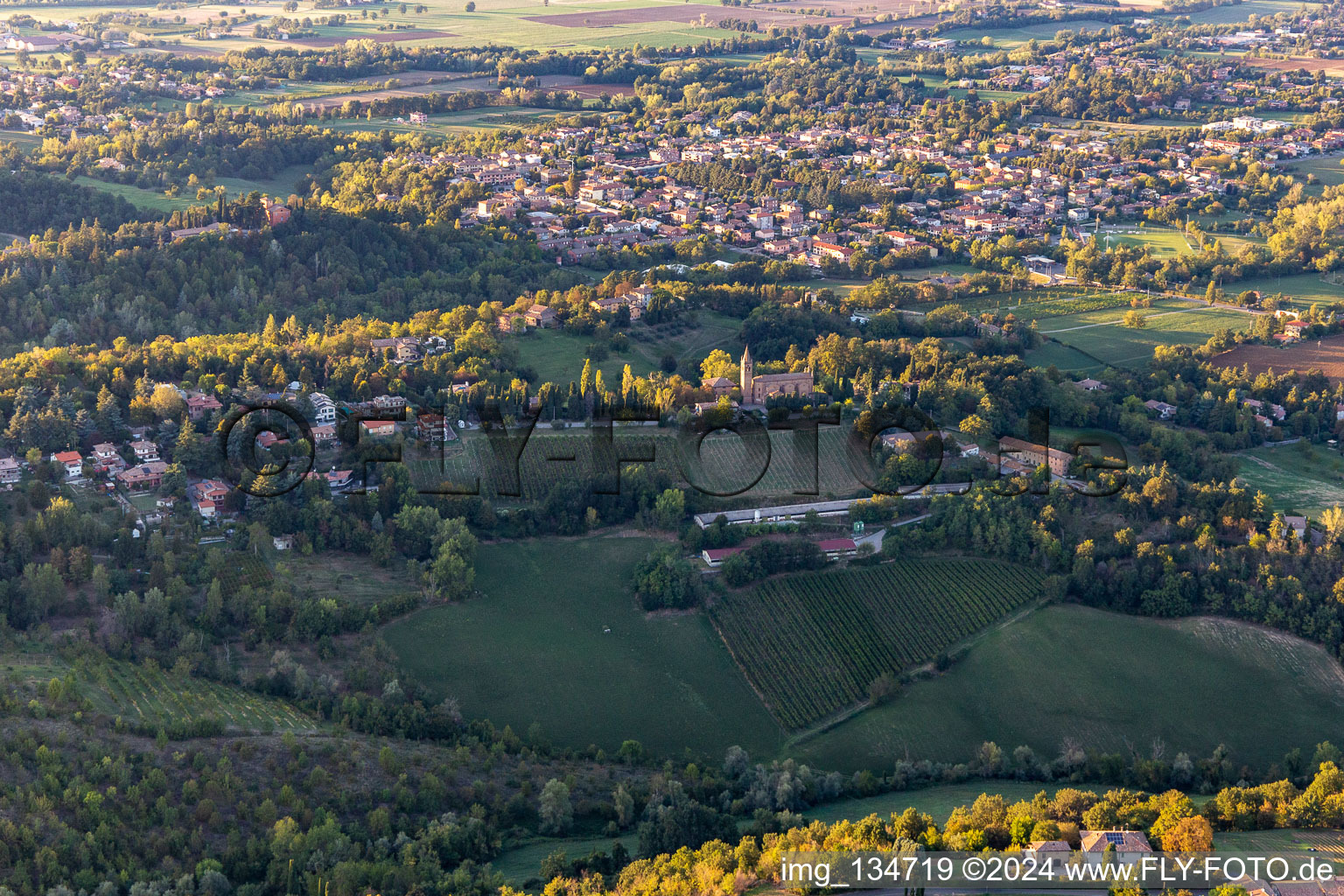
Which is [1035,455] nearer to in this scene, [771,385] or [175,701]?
[771,385]


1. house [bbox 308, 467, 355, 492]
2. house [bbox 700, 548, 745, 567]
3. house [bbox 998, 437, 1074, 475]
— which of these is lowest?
house [bbox 700, 548, 745, 567]

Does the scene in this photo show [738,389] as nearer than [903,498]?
No

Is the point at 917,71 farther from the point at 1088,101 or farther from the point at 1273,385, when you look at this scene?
the point at 1273,385

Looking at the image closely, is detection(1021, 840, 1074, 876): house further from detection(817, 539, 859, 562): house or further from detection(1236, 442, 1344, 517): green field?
detection(1236, 442, 1344, 517): green field

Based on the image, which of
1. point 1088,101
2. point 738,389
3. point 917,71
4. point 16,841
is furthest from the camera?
point 917,71

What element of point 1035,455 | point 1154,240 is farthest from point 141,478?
point 1154,240

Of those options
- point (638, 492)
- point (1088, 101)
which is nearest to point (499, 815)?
point (638, 492)

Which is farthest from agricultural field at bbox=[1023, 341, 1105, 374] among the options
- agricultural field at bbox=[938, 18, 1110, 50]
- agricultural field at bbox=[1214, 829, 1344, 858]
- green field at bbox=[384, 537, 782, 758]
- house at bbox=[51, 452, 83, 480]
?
agricultural field at bbox=[938, 18, 1110, 50]
